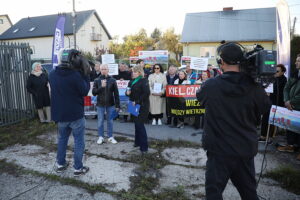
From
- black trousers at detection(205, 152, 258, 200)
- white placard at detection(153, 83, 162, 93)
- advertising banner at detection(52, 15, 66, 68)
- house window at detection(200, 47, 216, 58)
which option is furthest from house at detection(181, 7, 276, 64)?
black trousers at detection(205, 152, 258, 200)

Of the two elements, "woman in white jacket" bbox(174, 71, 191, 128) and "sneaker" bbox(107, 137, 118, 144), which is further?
"woman in white jacket" bbox(174, 71, 191, 128)

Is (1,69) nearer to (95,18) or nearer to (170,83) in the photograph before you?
(170,83)

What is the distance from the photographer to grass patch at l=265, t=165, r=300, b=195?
3519mm

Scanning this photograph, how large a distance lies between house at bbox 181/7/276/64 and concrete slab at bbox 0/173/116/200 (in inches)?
951

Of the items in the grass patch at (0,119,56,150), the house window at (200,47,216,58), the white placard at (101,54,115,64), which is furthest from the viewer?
the house window at (200,47,216,58)

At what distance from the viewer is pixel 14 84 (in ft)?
23.2

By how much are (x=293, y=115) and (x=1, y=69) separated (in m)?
7.59

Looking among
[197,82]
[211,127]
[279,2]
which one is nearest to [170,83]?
[197,82]

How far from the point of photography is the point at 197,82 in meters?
6.90

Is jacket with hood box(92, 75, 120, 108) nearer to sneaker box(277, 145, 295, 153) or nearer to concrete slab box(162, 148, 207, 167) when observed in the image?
concrete slab box(162, 148, 207, 167)

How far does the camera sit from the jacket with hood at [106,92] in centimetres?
521

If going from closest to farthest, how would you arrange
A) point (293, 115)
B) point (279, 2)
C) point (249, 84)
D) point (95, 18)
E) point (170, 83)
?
point (249, 84) < point (293, 115) < point (279, 2) < point (170, 83) < point (95, 18)

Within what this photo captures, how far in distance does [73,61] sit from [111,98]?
1922 millimetres

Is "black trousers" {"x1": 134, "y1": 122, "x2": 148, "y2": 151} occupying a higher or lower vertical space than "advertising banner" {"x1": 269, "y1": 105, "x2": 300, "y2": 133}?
lower
